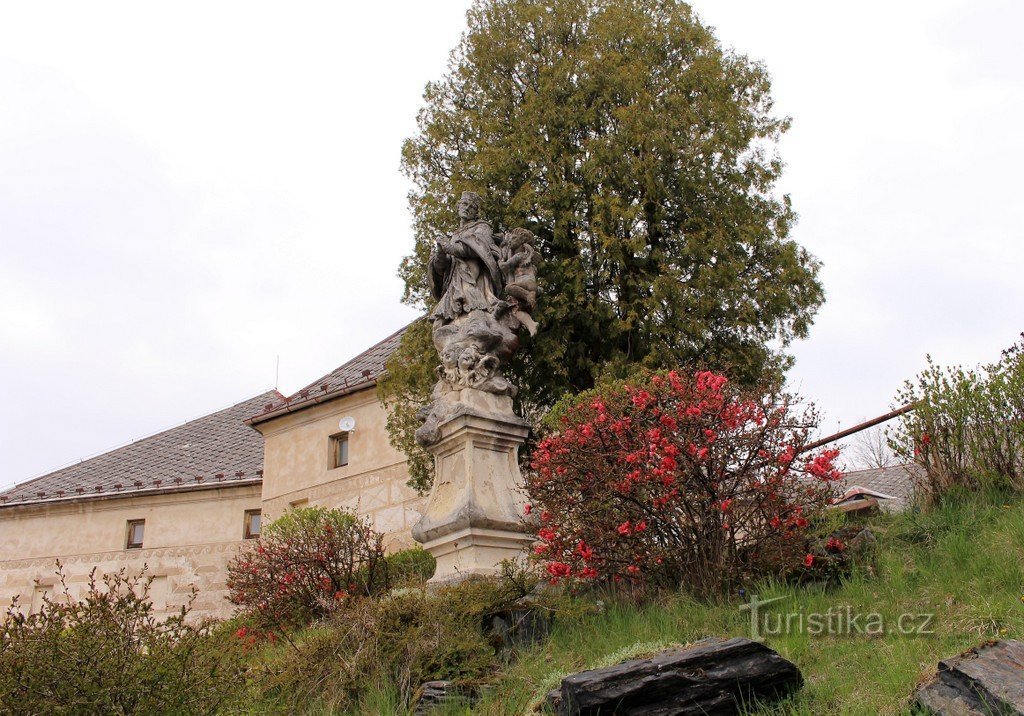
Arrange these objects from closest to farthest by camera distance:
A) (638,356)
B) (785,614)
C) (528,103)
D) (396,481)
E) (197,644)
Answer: (197,644) → (785,614) → (638,356) → (528,103) → (396,481)

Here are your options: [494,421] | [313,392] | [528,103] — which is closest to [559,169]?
[528,103]

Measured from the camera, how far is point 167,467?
80.8 feet

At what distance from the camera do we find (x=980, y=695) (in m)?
3.37

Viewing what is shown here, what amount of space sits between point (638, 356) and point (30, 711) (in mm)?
9691

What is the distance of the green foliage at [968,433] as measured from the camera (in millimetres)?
6566

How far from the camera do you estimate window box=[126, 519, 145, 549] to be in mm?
23125

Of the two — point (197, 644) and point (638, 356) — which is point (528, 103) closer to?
point (638, 356)

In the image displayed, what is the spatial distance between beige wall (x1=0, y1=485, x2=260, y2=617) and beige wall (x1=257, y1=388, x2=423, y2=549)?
1.52 metres

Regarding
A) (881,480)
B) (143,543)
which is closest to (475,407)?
(881,480)

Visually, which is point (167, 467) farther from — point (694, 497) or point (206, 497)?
point (694, 497)

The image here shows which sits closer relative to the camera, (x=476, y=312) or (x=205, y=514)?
(x=476, y=312)

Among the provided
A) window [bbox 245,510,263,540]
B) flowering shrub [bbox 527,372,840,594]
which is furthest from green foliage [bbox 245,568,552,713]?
window [bbox 245,510,263,540]

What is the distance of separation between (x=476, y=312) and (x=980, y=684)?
20.3ft

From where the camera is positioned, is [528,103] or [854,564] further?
[528,103]
